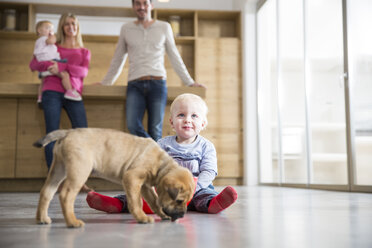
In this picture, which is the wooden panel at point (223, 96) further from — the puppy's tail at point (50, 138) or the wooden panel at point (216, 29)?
the puppy's tail at point (50, 138)

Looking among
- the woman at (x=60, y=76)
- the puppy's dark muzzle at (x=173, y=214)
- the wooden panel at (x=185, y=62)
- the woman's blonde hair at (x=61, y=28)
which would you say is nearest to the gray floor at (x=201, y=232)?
the puppy's dark muzzle at (x=173, y=214)

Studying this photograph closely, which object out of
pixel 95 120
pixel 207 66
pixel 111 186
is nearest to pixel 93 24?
pixel 207 66

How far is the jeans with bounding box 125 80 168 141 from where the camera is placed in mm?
2748

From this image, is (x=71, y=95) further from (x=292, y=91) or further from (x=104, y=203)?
(x=292, y=91)

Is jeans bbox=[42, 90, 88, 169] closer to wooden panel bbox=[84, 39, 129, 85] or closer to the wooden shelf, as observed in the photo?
the wooden shelf

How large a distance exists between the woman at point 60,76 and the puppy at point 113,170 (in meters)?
1.69

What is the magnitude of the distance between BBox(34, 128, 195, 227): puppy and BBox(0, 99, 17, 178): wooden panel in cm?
239

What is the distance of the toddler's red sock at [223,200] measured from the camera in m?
1.39

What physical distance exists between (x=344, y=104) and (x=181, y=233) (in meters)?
2.53

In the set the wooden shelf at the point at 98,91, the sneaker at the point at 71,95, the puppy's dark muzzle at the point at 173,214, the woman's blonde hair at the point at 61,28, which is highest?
the woman's blonde hair at the point at 61,28

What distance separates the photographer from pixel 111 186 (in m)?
3.43

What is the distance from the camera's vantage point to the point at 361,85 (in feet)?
9.92

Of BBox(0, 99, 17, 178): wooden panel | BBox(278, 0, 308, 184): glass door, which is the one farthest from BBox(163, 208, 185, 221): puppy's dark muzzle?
BBox(278, 0, 308, 184): glass door

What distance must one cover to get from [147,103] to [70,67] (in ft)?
2.10
